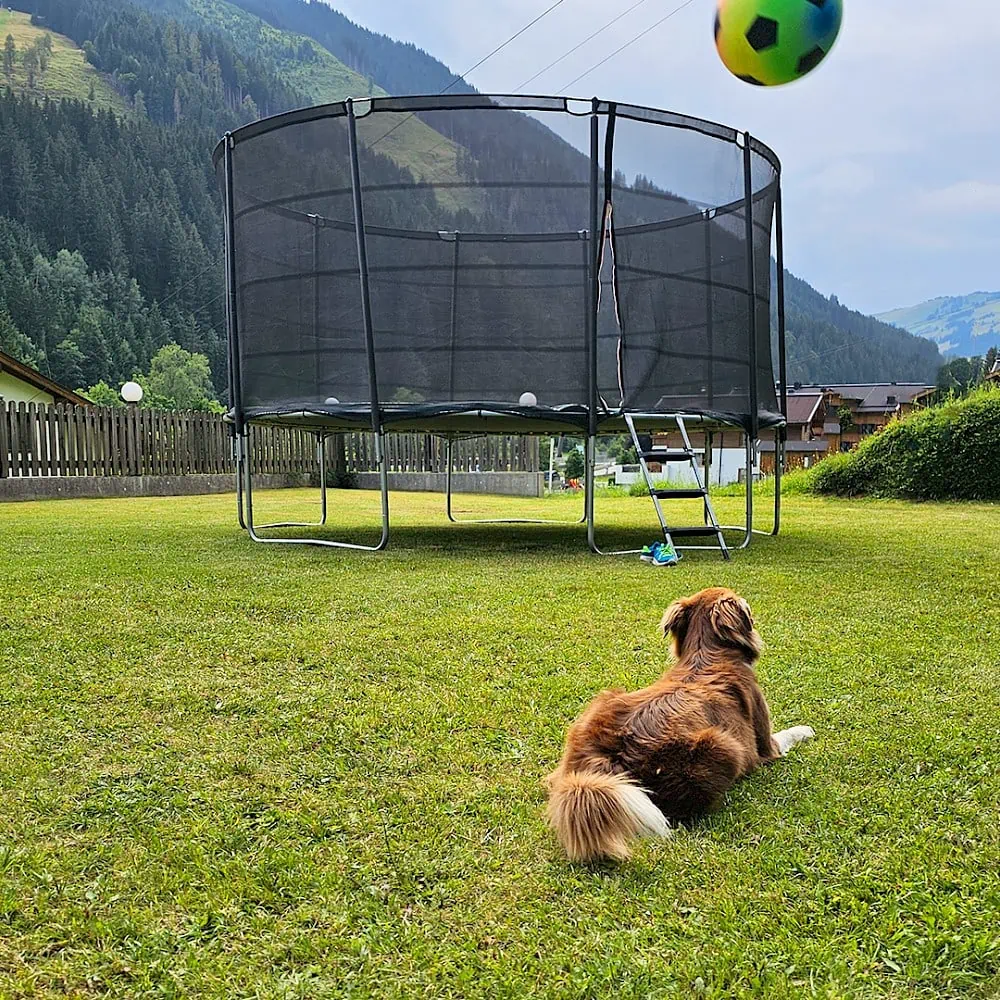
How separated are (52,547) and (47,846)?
14.0 feet

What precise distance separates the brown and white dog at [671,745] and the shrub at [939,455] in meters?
9.43

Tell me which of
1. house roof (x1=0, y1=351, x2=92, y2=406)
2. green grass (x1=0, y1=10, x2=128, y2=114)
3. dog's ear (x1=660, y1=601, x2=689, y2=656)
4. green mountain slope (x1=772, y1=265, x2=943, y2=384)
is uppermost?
green grass (x1=0, y1=10, x2=128, y2=114)

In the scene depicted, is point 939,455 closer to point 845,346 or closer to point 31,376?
point 31,376

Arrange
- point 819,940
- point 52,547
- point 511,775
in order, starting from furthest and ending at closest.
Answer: point 52,547 → point 511,775 → point 819,940

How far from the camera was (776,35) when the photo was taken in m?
5.09

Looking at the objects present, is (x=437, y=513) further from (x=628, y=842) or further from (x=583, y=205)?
(x=628, y=842)

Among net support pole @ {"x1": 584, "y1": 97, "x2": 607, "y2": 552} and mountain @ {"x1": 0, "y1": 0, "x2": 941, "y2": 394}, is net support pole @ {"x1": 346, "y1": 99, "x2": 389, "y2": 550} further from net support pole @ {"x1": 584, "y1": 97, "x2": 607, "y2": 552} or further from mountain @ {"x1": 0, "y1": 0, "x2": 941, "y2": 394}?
mountain @ {"x1": 0, "y1": 0, "x2": 941, "y2": 394}

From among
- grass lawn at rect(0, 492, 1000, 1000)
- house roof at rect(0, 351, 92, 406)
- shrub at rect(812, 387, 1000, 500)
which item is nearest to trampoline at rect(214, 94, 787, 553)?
grass lawn at rect(0, 492, 1000, 1000)

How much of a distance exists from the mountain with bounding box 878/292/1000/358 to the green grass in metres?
96.0

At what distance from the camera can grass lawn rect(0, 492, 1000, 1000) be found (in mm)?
1187

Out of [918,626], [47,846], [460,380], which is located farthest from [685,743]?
[460,380]

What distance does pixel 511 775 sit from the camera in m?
1.87

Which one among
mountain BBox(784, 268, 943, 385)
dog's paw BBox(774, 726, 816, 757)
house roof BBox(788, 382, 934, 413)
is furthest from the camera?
mountain BBox(784, 268, 943, 385)

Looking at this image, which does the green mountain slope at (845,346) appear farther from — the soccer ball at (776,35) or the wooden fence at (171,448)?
the soccer ball at (776,35)
